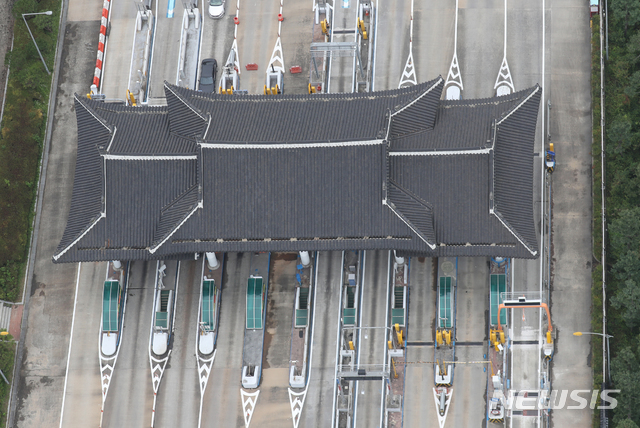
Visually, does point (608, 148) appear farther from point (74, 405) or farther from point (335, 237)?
point (74, 405)

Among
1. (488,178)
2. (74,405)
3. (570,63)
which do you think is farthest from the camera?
(570,63)

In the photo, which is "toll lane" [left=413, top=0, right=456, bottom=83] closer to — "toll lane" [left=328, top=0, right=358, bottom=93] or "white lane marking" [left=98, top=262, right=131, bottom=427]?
"toll lane" [left=328, top=0, right=358, bottom=93]

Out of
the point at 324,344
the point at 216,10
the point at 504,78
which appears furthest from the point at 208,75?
the point at 324,344

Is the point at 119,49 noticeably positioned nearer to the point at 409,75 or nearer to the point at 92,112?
the point at 92,112

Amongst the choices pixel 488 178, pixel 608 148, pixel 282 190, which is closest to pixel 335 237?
pixel 282 190

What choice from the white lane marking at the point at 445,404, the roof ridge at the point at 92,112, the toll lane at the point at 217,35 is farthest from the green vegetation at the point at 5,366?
the white lane marking at the point at 445,404

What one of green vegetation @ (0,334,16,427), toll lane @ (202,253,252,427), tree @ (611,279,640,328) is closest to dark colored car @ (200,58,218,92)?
toll lane @ (202,253,252,427)
